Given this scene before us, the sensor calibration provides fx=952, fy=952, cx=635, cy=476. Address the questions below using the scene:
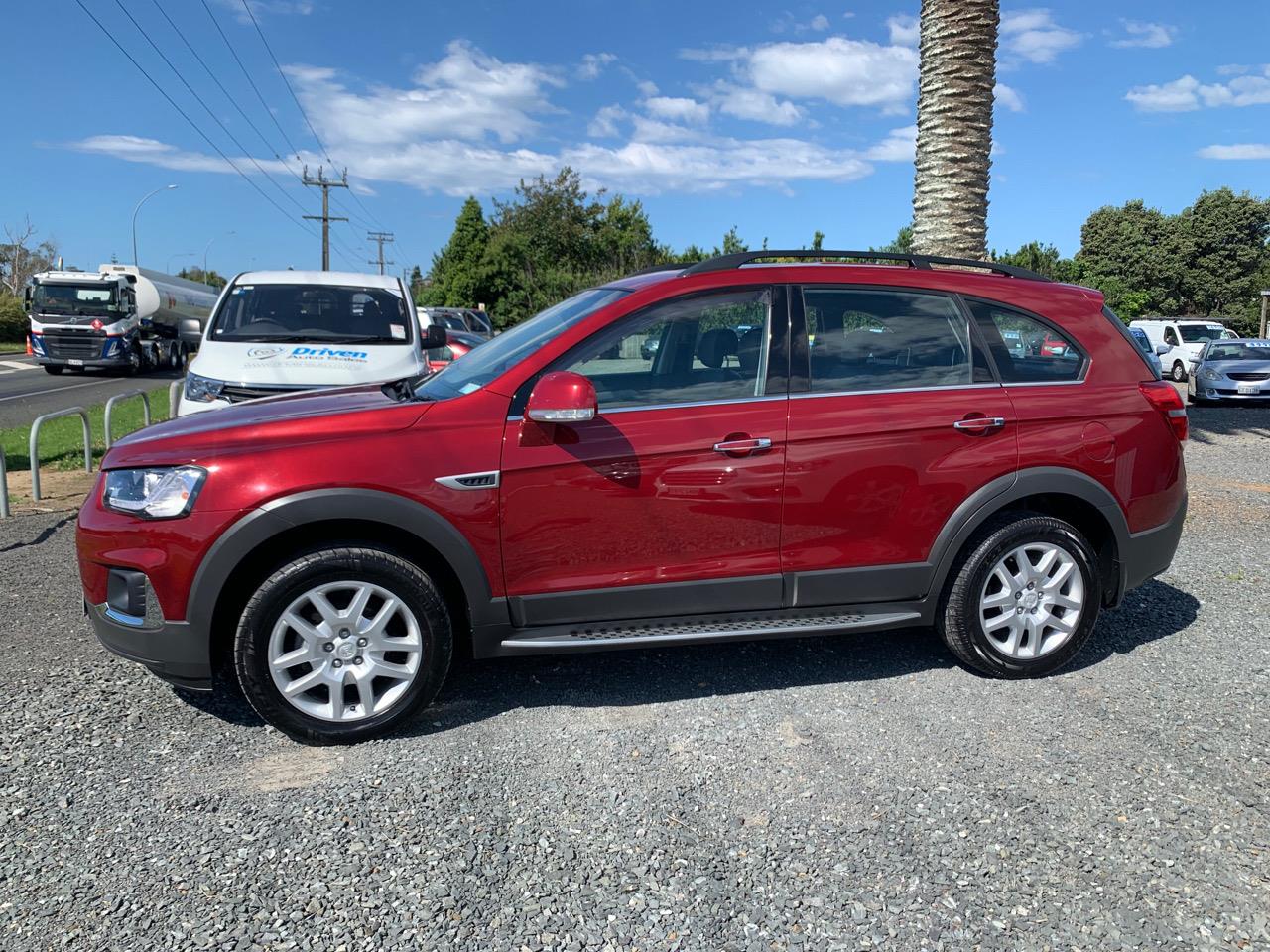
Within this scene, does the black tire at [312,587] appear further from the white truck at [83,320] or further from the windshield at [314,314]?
the white truck at [83,320]

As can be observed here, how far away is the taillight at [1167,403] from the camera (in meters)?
4.32

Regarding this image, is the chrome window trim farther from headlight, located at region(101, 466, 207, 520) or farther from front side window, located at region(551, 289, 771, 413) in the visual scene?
headlight, located at region(101, 466, 207, 520)

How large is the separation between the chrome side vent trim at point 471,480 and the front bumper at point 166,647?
3.38ft

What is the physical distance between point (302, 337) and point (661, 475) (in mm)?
5350

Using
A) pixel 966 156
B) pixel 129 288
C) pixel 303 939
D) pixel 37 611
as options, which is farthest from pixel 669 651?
pixel 129 288

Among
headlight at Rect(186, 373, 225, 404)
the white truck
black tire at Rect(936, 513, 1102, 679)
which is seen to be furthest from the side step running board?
the white truck

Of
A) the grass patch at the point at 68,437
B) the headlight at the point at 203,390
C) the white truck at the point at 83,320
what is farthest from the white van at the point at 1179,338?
the white truck at the point at 83,320

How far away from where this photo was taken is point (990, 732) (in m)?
3.76

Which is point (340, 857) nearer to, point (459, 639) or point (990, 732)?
point (459, 639)

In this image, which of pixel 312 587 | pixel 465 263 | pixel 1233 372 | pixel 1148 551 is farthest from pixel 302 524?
pixel 465 263

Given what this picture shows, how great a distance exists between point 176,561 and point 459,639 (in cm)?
126

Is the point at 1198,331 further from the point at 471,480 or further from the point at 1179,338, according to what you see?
the point at 471,480

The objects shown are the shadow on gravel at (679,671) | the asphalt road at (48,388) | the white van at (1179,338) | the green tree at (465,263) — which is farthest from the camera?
the green tree at (465,263)

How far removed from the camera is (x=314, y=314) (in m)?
8.41
